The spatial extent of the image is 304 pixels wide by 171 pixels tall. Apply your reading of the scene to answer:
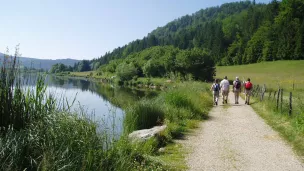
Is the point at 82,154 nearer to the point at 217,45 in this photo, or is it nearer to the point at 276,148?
the point at 276,148

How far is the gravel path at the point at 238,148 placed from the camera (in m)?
7.40

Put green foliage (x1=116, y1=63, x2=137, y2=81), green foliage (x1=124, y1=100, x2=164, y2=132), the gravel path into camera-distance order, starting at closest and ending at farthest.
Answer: the gravel path < green foliage (x1=124, y1=100, x2=164, y2=132) < green foliage (x1=116, y1=63, x2=137, y2=81)

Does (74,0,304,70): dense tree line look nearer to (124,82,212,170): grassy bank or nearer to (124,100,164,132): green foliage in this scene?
(124,82,212,170): grassy bank

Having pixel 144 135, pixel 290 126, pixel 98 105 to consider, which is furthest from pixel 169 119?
pixel 98 105

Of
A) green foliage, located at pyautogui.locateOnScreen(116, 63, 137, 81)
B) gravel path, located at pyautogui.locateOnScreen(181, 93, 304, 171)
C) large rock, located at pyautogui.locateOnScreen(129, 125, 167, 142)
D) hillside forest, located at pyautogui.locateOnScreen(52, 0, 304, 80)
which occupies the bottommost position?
gravel path, located at pyautogui.locateOnScreen(181, 93, 304, 171)

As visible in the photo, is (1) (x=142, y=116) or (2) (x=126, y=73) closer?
(1) (x=142, y=116)

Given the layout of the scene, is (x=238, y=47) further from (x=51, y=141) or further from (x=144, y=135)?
(x=51, y=141)

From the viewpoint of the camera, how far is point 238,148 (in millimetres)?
→ 9000

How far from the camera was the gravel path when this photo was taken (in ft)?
24.3

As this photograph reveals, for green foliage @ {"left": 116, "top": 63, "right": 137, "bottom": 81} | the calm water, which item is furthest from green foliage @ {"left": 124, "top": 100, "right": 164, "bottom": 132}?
green foliage @ {"left": 116, "top": 63, "right": 137, "bottom": 81}

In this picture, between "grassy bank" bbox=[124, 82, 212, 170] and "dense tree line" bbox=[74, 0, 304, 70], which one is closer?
"grassy bank" bbox=[124, 82, 212, 170]

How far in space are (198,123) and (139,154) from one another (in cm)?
656

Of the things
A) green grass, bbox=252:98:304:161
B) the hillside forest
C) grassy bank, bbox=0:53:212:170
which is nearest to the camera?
grassy bank, bbox=0:53:212:170

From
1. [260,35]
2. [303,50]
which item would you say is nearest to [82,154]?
[303,50]
